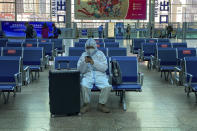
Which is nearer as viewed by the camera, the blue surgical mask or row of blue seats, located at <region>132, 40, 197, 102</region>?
the blue surgical mask

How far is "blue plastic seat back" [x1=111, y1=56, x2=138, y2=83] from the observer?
290 inches

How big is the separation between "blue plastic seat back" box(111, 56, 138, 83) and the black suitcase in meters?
1.63

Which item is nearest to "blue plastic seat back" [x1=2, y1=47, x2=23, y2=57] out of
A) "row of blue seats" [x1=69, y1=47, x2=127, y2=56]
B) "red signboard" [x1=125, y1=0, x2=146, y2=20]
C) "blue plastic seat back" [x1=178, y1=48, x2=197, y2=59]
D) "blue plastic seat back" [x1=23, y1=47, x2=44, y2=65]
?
"blue plastic seat back" [x1=23, y1=47, x2=44, y2=65]

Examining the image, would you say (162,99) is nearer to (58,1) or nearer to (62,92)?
(62,92)

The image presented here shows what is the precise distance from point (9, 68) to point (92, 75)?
1880mm

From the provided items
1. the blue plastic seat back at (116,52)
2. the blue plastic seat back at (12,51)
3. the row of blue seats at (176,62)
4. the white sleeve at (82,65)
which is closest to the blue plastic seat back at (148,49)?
the row of blue seats at (176,62)

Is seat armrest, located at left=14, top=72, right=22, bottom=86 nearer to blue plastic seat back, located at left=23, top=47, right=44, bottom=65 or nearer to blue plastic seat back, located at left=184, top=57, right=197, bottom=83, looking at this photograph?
blue plastic seat back, located at left=23, top=47, right=44, bottom=65

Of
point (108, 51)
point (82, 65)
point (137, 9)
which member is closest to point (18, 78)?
point (82, 65)

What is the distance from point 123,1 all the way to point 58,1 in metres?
7.31

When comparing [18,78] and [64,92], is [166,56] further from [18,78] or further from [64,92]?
[64,92]

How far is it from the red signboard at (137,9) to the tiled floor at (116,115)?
73.5 feet

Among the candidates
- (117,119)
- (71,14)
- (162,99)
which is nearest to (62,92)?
(117,119)

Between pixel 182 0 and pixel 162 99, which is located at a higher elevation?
pixel 182 0

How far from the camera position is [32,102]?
7.27m
